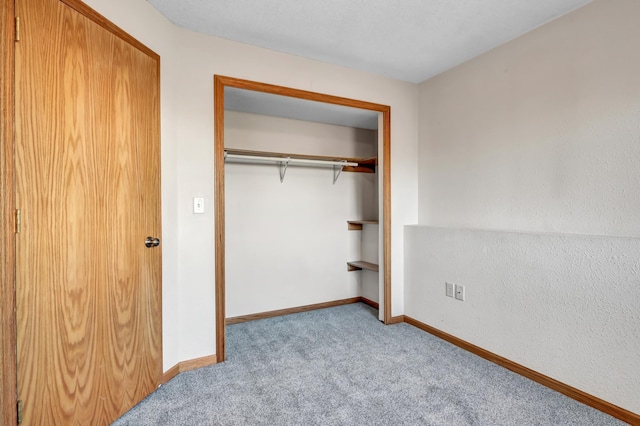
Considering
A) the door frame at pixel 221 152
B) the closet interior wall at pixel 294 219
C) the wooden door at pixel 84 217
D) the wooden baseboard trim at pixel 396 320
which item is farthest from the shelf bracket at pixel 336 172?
the wooden door at pixel 84 217

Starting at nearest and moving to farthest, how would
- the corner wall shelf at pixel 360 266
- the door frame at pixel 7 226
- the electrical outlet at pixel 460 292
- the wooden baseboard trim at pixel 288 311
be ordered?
the door frame at pixel 7 226 → the electrical outlet at pixel 460 292 → the wooden baseboard trim at pixel 288 311 → the corner wall shelf at pixel 360 266

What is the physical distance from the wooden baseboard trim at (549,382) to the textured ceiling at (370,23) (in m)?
2.30

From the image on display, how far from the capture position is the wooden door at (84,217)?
1275 mm

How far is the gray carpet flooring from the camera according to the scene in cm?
169

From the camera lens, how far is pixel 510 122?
2354 millimetres

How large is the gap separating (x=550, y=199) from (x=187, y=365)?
271cm

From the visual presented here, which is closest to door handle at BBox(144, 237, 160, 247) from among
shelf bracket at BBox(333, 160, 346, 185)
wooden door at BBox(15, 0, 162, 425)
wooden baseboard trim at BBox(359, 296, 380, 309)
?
wooden door at BBox(15, 0, 162, 425)

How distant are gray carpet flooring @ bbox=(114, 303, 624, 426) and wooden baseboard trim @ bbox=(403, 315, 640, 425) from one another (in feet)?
0.14

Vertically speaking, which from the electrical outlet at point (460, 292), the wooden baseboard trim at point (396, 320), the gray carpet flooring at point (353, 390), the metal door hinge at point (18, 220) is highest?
the metal door hinge at point (18, 220)

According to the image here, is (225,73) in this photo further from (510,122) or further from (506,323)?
(506,323)

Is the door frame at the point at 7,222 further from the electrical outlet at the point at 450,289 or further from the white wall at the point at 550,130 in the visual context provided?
the white wall at the point at 550,130

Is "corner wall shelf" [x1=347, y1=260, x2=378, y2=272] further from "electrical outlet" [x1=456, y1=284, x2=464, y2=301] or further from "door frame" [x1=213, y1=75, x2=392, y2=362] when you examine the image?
"door frame" [x1=213, y1=75, x2=392, y2=362]

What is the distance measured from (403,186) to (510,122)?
3.45 feet

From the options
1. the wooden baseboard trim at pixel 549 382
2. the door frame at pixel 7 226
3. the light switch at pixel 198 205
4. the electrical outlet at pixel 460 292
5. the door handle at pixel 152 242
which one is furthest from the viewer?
the electrical outlet at pixel 460 292
